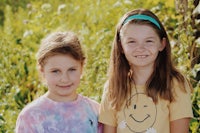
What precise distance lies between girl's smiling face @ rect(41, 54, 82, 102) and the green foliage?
0.88 meters

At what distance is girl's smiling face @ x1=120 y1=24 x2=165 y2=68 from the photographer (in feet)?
13.4

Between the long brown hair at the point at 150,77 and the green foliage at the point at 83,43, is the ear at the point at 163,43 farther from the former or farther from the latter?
the green foliage at the point at 83,43

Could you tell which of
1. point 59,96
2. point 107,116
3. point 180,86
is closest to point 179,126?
point 180,86

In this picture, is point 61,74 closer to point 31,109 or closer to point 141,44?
point 31,109

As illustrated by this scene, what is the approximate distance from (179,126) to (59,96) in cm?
77

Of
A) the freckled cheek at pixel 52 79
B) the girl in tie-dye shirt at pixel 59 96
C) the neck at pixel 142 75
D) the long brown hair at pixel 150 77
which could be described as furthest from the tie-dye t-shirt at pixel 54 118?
the neck at pixel 142 75

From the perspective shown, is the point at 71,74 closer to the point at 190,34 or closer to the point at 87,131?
the point at 87,131

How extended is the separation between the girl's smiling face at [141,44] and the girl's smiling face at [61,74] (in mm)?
334

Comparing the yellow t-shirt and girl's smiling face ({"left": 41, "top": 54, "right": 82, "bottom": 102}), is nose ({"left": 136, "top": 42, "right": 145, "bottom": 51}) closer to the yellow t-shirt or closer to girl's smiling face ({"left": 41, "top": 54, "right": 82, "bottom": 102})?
the yellow t-shirt

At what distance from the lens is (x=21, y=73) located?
6523 millimetres

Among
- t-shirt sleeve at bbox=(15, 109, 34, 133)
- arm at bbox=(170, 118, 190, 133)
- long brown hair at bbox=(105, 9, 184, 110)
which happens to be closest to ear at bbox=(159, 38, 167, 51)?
long brown hair at bbox=(105, 9, 184, 110)

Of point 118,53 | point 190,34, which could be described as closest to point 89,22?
point 190,34

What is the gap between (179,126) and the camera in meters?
4.13

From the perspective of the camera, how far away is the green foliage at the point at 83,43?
5.12 meters
